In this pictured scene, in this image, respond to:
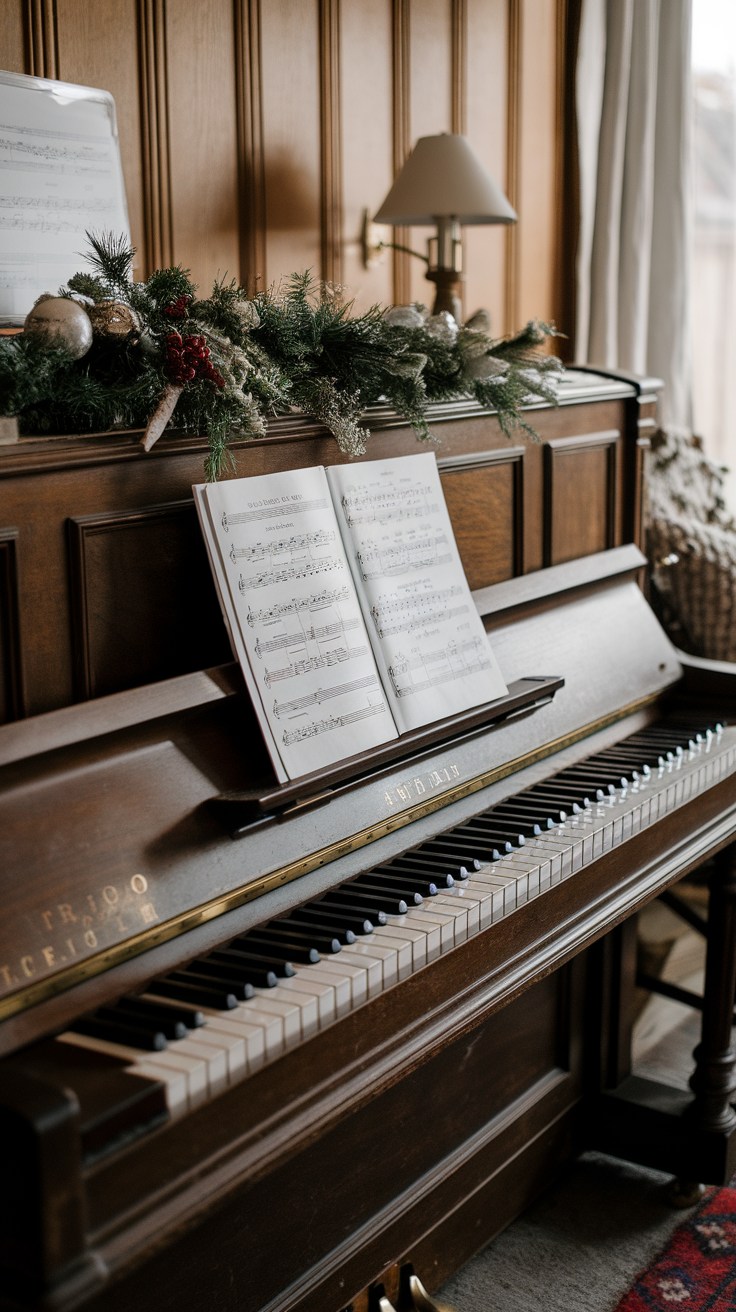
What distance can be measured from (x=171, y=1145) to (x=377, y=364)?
1111mm

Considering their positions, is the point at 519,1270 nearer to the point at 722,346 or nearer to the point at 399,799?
the point at 399,799

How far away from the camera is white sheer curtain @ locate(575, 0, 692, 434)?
395cm

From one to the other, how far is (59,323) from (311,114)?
6.55ft

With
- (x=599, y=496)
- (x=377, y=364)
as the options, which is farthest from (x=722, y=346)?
(x=377, y=364)

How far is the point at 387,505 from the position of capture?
5.87 ft

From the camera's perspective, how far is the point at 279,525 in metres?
1.57

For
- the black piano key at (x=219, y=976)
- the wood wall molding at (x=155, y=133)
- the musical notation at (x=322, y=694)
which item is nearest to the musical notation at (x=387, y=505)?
the musical notation at (x=322, y=694)

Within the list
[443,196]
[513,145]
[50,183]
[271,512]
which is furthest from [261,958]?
[513,145]

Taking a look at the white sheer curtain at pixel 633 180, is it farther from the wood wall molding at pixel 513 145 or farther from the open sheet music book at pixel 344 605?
the open sheet music book at pixel 344 605

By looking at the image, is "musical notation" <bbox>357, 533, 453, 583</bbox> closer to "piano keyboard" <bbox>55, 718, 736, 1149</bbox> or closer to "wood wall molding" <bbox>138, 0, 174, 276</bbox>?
"piano keyboard" <bbox>55, 718, 736, 1149</bbox>

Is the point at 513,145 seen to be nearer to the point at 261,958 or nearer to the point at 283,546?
the point at 283,546

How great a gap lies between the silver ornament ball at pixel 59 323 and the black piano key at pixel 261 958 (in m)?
0.72

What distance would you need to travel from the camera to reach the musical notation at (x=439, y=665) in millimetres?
1729

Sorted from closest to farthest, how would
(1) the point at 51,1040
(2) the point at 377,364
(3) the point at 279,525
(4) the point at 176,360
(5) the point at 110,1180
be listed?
(5) the point at 110,1180 < (1) the point at 51,1040 < (4) the point at 176,360 < (3) the point at 279,525 < (2) the point at 377,364
